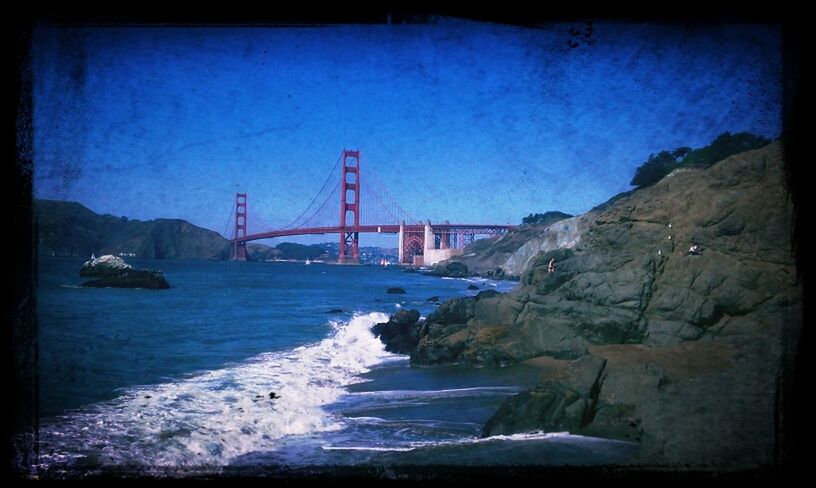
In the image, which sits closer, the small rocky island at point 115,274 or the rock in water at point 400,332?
the rock in water at point 400,332

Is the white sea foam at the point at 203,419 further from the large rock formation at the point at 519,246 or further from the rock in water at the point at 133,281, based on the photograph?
the rock in water at the point at 133,281

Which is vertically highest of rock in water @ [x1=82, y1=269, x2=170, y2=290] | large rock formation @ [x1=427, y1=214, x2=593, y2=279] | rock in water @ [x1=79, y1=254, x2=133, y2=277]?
large rock formation @ [x1=427, y1=214, x2=593, y2=279]

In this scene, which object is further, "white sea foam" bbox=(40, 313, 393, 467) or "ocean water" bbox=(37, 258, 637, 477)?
"white sea foam" bbox=(40, 313, 393, 467)

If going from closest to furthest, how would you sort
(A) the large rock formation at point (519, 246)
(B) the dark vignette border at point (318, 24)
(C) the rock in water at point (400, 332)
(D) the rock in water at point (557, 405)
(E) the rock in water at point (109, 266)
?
1. (B) the dark vignette border at point (318, 24)
2. (D) the rock in water at point (557, 405)
3. (C) the rock in water at point (400, 332)
4. (A) the large rock formation at point (519, 246)
5. (E) the rock in water at point (109, 266)

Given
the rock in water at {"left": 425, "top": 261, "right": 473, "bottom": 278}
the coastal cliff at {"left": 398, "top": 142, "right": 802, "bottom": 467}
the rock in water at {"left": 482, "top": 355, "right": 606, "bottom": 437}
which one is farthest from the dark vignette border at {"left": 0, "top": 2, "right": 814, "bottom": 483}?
the rock in water at {"left": 425, "top": 261, "right": 473, "bottom": 278}

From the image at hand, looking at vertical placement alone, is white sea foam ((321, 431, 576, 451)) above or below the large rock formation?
below

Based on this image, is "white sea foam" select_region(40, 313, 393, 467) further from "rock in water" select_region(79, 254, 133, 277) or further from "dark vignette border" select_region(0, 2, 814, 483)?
"rock in water" select_region(79, 254, 133, 277)

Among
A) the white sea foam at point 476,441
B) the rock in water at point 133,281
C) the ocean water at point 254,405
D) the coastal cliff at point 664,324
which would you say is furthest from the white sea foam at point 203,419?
the rock in water at point 133,281

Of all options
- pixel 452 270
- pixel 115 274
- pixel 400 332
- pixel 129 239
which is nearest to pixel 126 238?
pixel 129 239
